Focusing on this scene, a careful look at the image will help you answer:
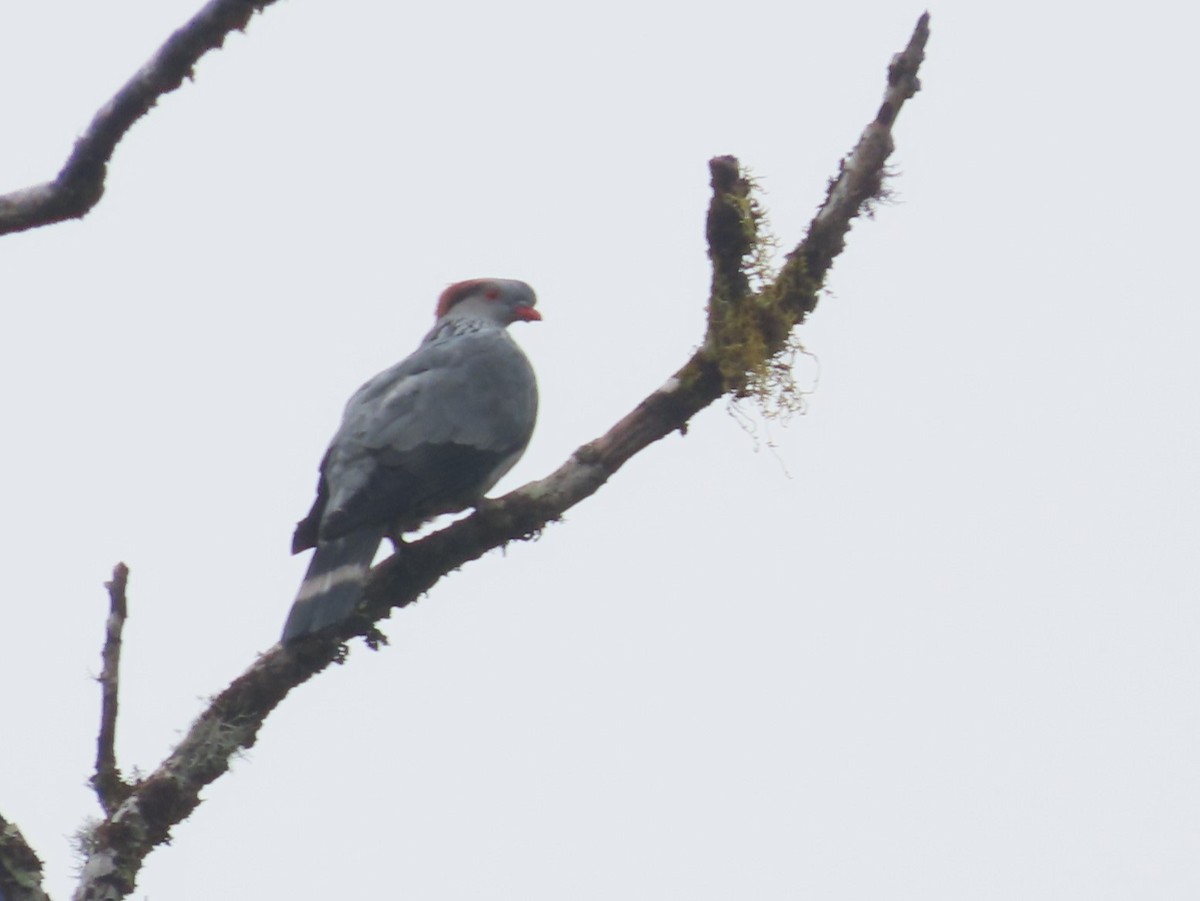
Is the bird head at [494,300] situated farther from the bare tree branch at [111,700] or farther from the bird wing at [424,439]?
the bare tree branch at [111,700]

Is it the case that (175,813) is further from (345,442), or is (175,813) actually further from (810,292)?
(810,292)

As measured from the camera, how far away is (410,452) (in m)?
5.32

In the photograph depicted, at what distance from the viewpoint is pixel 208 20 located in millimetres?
2957

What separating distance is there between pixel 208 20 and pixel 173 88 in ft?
0.44

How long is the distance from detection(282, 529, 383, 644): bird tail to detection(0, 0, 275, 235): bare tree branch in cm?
147

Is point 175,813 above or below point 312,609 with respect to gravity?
below

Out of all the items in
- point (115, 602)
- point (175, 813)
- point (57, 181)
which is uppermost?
point (57, 181)

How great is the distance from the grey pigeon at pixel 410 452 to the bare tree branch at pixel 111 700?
0.54 metres

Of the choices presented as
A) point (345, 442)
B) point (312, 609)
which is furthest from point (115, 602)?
point (345, 442)

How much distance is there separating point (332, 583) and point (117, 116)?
1817 millimetres

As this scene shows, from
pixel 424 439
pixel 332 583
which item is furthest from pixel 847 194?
pixel 332 583

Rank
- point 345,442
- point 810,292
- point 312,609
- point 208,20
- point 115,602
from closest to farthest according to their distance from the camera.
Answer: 1. point 208,20
2. point 115,602
3. point 312,609
4. point 810,292
5. point 345,442

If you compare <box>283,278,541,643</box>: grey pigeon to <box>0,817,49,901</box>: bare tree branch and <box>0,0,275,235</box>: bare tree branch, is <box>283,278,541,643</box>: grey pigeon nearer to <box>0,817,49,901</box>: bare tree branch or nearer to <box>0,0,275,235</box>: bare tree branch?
<box>0,817,49,901</box>: bare tree branch

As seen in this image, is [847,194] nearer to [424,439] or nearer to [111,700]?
[424,439]
